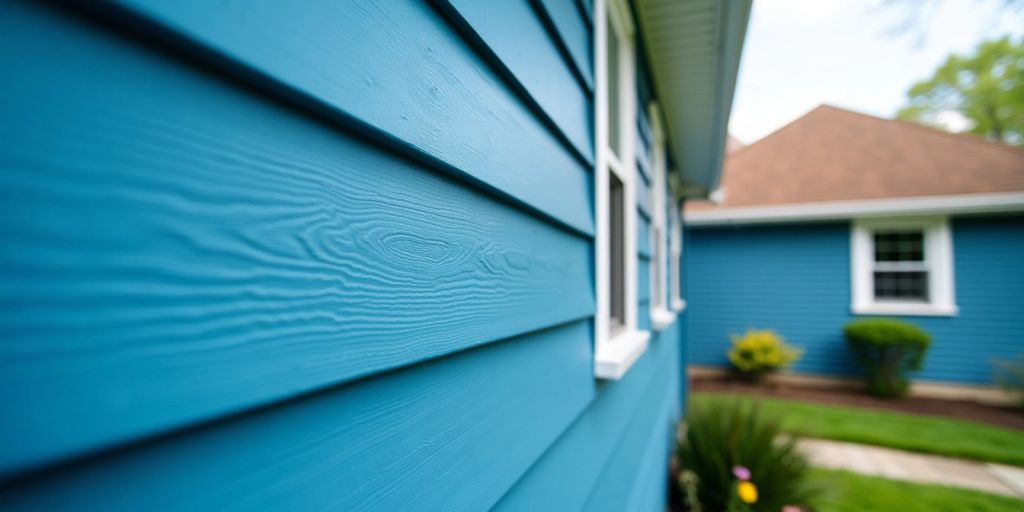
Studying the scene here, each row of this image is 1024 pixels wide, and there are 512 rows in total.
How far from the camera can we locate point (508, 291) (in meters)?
0.84

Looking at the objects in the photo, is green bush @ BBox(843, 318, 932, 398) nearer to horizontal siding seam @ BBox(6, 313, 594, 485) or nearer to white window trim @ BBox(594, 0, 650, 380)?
white window trim @ BBox(594, 0, 650, 380)

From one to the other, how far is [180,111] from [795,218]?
30.8 feet

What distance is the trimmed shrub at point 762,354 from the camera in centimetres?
776

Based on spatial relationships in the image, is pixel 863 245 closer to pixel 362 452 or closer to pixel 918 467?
pixel 918 467

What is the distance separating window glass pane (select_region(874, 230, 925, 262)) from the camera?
7.66 meters

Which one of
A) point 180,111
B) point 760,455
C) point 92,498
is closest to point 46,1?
point 180,111

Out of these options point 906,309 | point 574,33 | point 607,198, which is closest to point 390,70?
point 574,33

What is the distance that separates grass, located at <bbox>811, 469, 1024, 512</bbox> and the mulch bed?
2899 millimetres

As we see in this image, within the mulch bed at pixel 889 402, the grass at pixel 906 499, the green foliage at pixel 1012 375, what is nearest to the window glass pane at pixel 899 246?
the green foliage at pixel 1012 375

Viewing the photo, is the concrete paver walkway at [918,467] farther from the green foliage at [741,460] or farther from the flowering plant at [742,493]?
the flowering plant at [742,493]

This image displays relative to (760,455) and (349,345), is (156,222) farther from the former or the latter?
(760,455)

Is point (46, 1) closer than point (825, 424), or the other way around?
point (46, 1)

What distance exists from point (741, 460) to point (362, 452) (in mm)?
3781

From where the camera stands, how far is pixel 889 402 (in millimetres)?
7004
